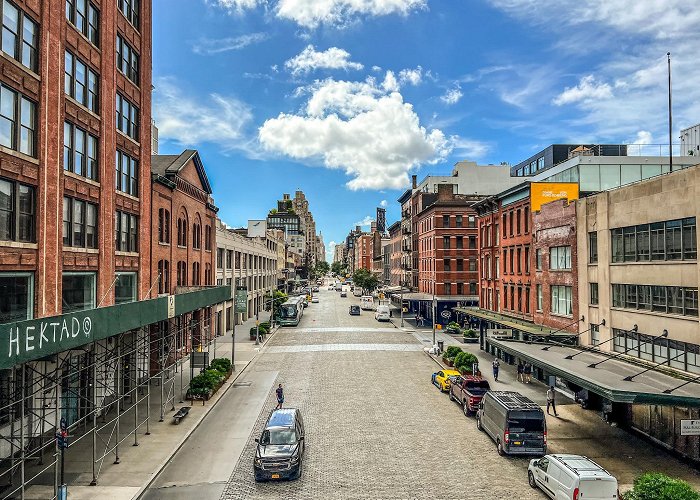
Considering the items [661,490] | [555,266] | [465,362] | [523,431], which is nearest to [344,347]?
[465,362]

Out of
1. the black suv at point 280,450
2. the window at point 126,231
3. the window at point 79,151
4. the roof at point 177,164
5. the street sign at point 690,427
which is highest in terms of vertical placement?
the roof at point 177,164

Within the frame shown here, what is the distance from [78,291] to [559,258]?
93.7 feet

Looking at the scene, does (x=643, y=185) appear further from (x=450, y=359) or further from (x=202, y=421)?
(x=202, y=421)

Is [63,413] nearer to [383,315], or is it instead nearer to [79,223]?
[79,223]

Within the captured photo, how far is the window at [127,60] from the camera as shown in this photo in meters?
27.7

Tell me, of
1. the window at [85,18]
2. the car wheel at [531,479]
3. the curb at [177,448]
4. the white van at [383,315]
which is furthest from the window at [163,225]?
the white van at [383,315]

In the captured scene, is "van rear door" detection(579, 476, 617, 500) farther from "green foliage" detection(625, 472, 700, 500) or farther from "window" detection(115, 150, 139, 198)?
"window" detection(115, 150, 139, 198)

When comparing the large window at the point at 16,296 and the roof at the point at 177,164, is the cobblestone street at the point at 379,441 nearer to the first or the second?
→ the large window at the point at 16,296

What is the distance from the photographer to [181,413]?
25062mm

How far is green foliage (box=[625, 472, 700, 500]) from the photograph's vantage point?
1362 centimetres

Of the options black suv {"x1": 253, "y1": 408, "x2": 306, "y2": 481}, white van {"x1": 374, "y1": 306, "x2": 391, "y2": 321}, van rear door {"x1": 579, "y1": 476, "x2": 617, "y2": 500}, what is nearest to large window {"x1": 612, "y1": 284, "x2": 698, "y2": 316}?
van rear door {"x1": 579, "y1": 476, "x2": 617, "y2": 500}

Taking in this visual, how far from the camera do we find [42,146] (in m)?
19.3

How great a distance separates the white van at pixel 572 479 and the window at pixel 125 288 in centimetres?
2148

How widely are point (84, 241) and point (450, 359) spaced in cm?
2742
